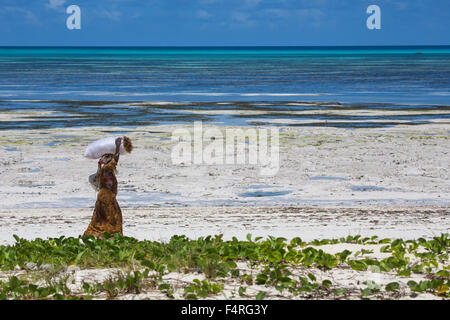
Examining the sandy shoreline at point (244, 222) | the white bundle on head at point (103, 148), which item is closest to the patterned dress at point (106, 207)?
the white bundle on head at point (103, 148)

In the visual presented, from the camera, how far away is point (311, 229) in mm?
10453

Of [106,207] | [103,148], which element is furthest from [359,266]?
[103,148]

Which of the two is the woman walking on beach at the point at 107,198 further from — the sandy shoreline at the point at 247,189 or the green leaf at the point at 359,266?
the green leaf at the point at 359,266

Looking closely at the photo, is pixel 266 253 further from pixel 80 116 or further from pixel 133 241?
pixel 80 116

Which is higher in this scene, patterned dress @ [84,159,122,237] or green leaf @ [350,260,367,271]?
patterned dress @ [84,159,122,237]

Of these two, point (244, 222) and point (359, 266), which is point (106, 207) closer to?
point (244, 222)

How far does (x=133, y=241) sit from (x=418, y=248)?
11.3ft

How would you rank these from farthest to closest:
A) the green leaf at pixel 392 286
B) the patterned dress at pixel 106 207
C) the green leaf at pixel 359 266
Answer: the patterned dress at pixel 106 207 < the green leaf at pixel 359 266 < the green leaf at pixel 392 286

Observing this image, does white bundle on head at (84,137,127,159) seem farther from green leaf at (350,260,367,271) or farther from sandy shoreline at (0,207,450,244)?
green leaf at (350,260,367,271)

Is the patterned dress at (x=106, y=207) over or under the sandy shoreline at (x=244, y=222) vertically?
over

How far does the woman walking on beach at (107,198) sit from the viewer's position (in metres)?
8.30

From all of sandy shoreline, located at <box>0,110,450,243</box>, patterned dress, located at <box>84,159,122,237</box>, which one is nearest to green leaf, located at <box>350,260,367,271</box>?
sandy shoreline, located at <box>0,110,450,243</box>

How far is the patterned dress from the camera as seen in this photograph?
830cm
